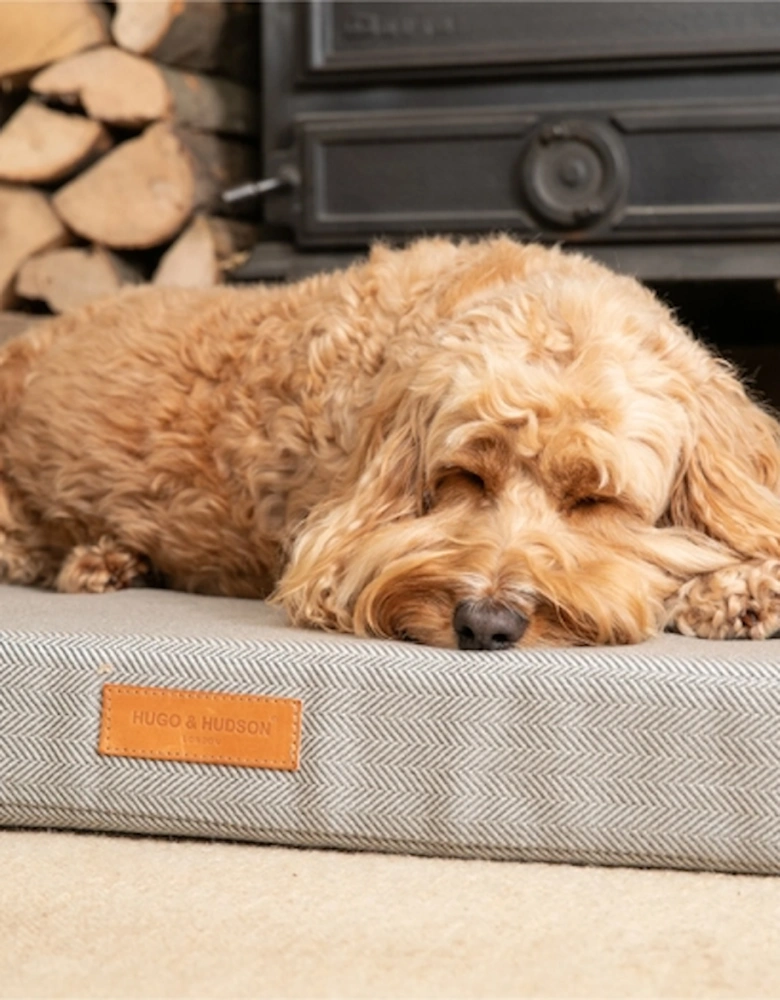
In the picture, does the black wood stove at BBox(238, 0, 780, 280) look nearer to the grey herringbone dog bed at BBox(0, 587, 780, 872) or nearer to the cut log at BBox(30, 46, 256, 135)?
the cut log at BBox(30, 46, 256, 135)

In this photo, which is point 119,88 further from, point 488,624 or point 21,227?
point 488,624

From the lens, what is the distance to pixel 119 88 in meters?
5.14

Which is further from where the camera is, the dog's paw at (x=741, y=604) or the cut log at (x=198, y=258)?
the cut log at (x=198, y=258)

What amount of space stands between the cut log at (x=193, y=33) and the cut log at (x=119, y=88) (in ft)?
0.20

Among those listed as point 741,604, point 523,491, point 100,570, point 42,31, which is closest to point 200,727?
point 523,491

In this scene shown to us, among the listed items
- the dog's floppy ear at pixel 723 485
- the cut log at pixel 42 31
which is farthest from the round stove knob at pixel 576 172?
the dog's floppy ear at pixel 723 485

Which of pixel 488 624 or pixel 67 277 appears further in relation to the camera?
pixel 67 277

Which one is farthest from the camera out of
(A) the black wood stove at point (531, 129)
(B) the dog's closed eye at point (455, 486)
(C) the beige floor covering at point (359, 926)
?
(A) the black wood stove at point (531, 129)

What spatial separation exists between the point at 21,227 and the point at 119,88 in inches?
20.9

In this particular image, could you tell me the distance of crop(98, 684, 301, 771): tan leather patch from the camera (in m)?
2.61

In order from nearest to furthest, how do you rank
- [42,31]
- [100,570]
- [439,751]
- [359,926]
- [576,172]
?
1. [359,926]
2. [439,751]
3. [100,570]
4. [576,172]
5. [42,31]

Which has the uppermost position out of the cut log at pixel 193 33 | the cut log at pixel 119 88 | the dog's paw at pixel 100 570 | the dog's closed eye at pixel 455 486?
the cut log at pixel 193 33

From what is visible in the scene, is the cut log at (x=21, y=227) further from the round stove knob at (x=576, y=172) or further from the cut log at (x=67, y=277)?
the round stove knob at (x=576, y=172)

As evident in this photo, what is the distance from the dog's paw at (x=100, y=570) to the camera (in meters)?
3.72
